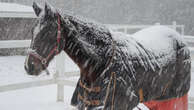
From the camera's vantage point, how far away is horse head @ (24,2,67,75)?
2.02 m

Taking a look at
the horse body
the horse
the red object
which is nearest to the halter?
the horse

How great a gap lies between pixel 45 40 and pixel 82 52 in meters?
0.27

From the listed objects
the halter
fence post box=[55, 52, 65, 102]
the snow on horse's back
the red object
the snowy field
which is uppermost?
the halter

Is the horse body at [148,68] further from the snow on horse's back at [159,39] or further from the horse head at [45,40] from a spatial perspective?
the horse head at [45,40]

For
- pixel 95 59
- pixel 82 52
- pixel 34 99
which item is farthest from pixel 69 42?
pixel 34 99

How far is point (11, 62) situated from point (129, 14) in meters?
19.4

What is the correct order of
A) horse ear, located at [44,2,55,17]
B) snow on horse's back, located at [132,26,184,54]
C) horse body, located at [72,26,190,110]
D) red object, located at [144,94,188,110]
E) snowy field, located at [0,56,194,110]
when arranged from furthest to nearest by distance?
1. snowy field, located at [0,56,194,110]
2. red object, located at [144,94,188,110]
3. snow on horse's back, located at [132,26,184,54]
4. horse body, located at [72,26,190,110]
5. horse ear, located at [44,2,55,17]

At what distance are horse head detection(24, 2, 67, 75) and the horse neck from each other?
0.11 metres

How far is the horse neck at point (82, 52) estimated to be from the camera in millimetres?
2104

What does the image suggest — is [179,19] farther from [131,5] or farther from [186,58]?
[186,58]

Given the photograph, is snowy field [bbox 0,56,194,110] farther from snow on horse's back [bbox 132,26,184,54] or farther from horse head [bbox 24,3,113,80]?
horse head [bbox 24,3,113,80]

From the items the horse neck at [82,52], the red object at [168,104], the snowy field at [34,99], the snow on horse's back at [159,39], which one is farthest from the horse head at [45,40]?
the snowy field at [34,99]

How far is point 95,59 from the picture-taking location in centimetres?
212

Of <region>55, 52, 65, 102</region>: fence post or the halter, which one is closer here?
the halter
